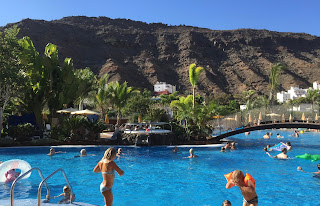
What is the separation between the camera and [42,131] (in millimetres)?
19906

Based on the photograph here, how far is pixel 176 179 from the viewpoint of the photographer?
10.4 meters

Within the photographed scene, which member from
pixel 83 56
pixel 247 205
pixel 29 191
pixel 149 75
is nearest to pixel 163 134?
pixel 29 191

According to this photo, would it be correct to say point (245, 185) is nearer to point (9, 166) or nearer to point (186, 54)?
point (9, 166)

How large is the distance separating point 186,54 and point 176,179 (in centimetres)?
9996

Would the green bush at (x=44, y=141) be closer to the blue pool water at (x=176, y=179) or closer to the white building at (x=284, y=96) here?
the blue pool water at (x=176, y=179)

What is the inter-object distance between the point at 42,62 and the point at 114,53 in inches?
3380

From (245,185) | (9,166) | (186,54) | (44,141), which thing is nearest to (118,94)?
(44,141)

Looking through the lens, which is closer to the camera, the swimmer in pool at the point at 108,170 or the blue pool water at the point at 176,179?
the swimmer in pool at the point at 108,170

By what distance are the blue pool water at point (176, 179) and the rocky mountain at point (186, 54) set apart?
7006cm

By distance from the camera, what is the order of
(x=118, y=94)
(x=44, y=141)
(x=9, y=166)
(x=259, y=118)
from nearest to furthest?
(x=9, y=166)
(x=44, y=141)
(x=259, y=118)
(x=118, y=94)

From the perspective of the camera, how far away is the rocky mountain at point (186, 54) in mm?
93500

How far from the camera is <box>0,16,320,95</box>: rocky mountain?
307 ft

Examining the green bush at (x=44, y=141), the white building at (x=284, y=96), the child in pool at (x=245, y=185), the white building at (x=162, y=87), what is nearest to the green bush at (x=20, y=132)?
the green bush at (x=44, y=141)

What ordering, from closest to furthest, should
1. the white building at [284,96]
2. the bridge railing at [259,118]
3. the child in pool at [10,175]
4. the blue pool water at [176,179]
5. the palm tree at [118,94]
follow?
the child in pool at [10,175], the blue pool water at [176,179], the bridge railing at [259,118], the palm tree at [118,94], the white building at [284,96]
